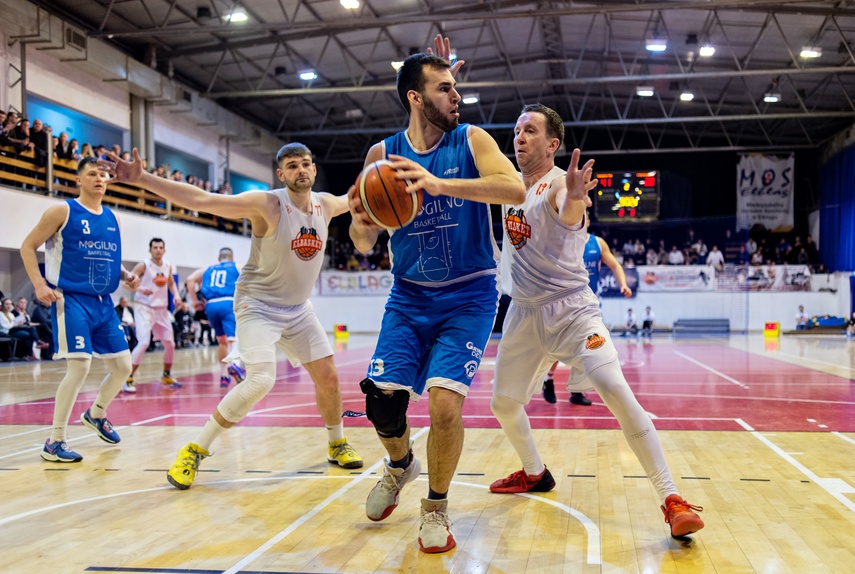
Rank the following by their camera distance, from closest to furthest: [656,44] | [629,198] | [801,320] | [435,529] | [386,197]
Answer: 1. [386,197]
2. [435,529]
3. [656,44]
4. [801,320]
5. [629,198]

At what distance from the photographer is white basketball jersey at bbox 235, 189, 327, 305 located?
16.8 ft

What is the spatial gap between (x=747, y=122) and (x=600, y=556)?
30.8 m

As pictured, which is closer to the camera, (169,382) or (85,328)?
(85,328)

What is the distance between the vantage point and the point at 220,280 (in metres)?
10.6

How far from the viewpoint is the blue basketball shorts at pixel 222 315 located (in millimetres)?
10680

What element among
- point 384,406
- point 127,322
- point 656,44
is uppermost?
point 656,44

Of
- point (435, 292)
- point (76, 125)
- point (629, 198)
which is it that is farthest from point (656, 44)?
point (435, 292)

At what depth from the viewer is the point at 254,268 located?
524 centimetres

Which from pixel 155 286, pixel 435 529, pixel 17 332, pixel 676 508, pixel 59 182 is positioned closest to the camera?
pixel 435 529

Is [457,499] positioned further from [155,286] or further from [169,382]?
[155,286]

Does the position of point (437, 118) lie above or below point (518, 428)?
above

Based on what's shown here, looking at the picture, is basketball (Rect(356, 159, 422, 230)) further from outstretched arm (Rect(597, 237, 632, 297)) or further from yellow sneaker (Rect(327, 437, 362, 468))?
outstretched arm (Rect(597, 237, 632, 297))

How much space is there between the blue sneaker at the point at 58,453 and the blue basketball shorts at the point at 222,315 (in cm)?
517

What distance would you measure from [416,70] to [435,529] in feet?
6.98
